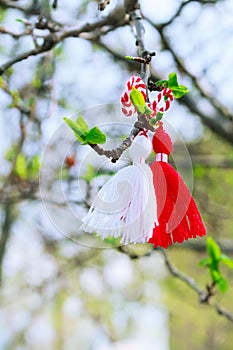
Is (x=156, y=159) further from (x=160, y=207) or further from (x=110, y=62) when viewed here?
(x=110, y=62)

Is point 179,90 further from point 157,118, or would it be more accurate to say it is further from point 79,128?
point 79,128

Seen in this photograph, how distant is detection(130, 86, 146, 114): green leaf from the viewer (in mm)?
944

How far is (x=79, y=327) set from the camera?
1019cm

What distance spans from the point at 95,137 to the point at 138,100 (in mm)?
91

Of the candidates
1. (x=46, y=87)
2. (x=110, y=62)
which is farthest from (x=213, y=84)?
(x=46, y=87)

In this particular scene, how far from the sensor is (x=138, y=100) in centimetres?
96

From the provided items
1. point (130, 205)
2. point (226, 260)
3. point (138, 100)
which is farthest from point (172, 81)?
point (226, 260)

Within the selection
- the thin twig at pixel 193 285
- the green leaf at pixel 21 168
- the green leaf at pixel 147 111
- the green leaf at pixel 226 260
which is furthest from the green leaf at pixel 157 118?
the green leaf at pixel 21 168

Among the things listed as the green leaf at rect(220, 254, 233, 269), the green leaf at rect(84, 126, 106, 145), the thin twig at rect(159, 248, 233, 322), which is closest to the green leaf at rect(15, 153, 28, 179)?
the thin twig at rect(159, 248, 233, 322)

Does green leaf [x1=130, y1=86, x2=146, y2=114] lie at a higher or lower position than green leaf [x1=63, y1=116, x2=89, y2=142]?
higher

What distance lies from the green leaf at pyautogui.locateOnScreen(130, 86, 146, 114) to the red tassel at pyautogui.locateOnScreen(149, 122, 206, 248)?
0.10m

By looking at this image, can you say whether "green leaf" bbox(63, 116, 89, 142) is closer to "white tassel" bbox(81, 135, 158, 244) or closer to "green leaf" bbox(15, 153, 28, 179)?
"white tassel" bbox(81, 135, 158, 244)

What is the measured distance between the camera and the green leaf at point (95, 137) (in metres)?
0.96

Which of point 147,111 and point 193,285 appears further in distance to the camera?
point 193,285
